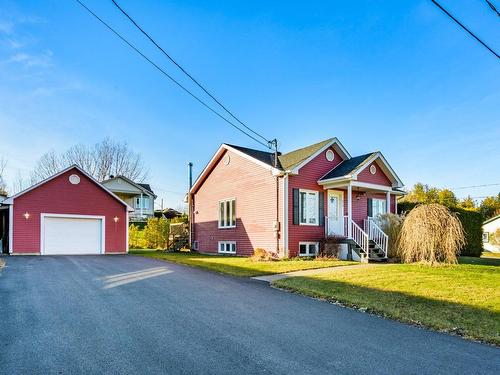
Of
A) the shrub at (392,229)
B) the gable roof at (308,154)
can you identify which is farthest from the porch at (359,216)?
the gable roof at (308,154)

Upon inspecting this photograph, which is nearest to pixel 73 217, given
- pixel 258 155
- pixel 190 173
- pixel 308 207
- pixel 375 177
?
pixel 190 173

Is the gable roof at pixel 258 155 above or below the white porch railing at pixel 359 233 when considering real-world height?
above

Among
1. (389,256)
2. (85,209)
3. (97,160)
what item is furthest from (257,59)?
(97,160)

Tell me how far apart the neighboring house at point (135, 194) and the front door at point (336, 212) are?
25.8 meters

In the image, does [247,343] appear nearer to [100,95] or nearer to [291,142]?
[100,95]

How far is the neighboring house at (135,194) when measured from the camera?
40.2 m

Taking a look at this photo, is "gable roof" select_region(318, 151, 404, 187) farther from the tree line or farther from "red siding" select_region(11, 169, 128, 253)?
"red siding" select_region(11, 169, 128, 253)

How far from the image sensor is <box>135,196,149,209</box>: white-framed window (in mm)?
43513

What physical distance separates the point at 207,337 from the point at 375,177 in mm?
15336

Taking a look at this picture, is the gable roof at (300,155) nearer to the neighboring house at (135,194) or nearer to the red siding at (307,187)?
the red siding at (307,187)

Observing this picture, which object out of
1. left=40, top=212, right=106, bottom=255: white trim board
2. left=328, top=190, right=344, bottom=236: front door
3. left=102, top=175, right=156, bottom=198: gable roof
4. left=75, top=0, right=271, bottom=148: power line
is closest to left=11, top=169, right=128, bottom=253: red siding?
left=40, top=212, right=106, bottom=255: white trim board

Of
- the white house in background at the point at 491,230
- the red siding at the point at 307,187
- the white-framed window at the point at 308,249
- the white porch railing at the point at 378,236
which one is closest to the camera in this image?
the white porch railing at the point at 378,236

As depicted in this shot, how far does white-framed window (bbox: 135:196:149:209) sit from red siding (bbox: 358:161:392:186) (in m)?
31.0

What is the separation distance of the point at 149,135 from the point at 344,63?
1603cm
